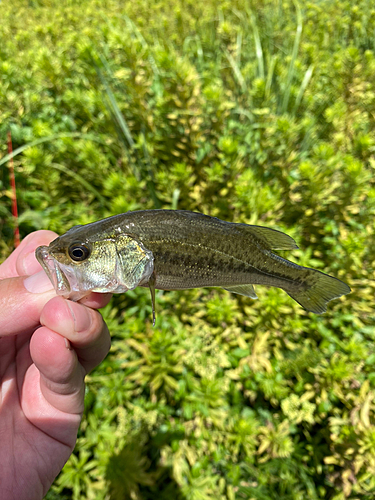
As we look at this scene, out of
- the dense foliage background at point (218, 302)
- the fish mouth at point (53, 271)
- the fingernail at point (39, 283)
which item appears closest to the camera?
the fish mouth at point (53, 271)

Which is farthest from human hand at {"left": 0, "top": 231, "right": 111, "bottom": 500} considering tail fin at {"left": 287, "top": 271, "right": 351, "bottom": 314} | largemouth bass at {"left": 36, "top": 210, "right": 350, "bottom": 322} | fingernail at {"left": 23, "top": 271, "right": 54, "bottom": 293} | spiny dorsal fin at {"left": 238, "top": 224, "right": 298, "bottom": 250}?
tail fin at {"left": 287, "top": 271, "right": 351, "bottom": 314}

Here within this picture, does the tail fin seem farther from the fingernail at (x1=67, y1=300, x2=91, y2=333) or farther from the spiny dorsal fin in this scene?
the fingernail at (x1=67, y1=300, x2=91, y2=333)

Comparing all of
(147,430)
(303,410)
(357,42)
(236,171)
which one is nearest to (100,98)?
(236,171)

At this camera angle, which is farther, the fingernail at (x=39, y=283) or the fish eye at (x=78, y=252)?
the fingernail at (x=39, y=283)

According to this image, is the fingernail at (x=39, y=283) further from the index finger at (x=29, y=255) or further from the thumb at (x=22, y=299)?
the index finger at (x=29, y=255)

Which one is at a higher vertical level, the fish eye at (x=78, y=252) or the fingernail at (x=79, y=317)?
the fish eye at (x=78, y=252)

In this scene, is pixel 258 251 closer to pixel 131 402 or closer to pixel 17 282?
pixel 17 282

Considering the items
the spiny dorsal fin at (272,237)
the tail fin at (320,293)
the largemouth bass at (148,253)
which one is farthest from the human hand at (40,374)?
the tail fin at (320,293)

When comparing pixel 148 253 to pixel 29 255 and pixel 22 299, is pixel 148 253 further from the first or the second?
pixel 29 255
